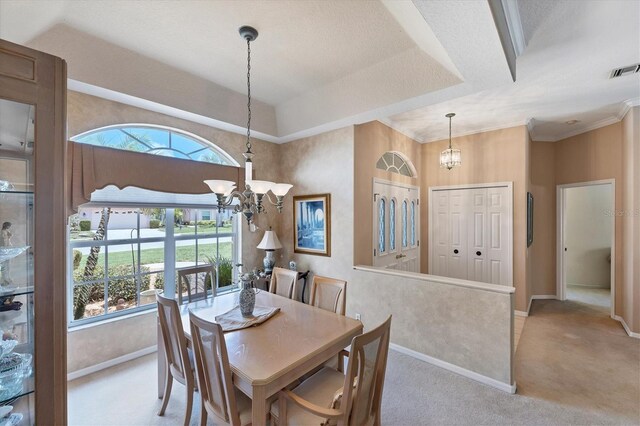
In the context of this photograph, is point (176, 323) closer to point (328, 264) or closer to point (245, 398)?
point (245, 398)

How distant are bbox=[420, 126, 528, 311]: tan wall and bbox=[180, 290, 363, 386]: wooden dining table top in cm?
351

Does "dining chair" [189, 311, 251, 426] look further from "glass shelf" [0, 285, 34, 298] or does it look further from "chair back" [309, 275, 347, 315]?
"chair back" [309, 275, 347, 315]

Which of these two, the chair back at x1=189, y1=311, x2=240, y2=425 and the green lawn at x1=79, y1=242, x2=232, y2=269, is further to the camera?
the green lawn at x1=79, y1=242, x2=232, y2=269

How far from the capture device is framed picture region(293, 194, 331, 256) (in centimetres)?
382

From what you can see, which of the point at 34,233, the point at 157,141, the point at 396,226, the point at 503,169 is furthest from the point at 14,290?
the point at 503,169

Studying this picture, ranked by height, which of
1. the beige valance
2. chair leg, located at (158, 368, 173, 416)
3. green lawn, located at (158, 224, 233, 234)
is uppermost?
the beige valance

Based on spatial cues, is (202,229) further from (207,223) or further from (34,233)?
(34,233)

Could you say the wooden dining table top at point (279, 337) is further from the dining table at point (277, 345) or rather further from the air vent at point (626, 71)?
the air vent at point (626, 71)

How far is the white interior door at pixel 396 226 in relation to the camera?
4000 millimetres

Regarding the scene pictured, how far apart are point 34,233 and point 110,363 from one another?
8.34 feet

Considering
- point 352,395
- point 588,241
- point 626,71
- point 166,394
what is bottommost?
point 166,394

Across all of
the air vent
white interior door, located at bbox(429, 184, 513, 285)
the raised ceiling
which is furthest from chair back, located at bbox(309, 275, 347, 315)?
the air vent

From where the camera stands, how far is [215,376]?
1.54 metres

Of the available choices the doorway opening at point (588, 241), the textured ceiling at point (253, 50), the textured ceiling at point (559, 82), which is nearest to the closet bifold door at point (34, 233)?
the textured ceiling at point (253, 50)
